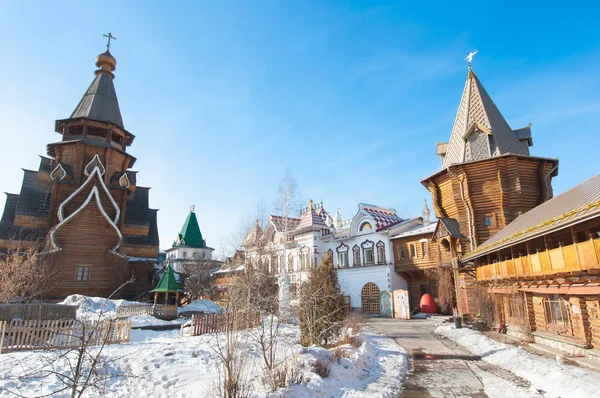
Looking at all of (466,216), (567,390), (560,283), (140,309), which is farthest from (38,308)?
(466,216)

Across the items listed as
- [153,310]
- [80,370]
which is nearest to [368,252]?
[153,310]

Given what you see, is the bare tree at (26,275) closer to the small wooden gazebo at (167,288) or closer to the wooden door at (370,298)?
the small wooden gazebo at (167,288)

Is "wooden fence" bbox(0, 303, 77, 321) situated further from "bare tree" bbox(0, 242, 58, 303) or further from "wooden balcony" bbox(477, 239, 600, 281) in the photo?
"wooden balcony" bbox(477, 239, 600, 281)

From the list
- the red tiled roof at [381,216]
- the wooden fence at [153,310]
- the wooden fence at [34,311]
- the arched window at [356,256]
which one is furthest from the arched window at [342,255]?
the wooden fence at [34,311]

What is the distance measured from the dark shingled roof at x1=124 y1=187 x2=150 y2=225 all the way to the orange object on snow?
79.4 feet

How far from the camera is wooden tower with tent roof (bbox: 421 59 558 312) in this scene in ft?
78.7

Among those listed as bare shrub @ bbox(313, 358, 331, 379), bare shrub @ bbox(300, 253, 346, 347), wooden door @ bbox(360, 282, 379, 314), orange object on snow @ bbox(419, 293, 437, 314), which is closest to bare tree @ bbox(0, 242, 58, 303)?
bare shrub @ bbox(300, 253, 346, 347)

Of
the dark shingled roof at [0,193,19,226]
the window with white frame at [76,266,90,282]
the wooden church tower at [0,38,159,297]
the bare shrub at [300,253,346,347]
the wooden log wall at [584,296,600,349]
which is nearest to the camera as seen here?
the wooden log wall at [584,296,600,349]

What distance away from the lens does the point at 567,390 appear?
7.86 m

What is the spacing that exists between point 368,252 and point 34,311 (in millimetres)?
25017

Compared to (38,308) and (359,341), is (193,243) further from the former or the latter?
(359,341)

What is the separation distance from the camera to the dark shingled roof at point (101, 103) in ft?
101

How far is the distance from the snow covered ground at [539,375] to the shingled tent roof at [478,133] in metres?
16.0

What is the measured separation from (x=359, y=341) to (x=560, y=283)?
22.6 feet
